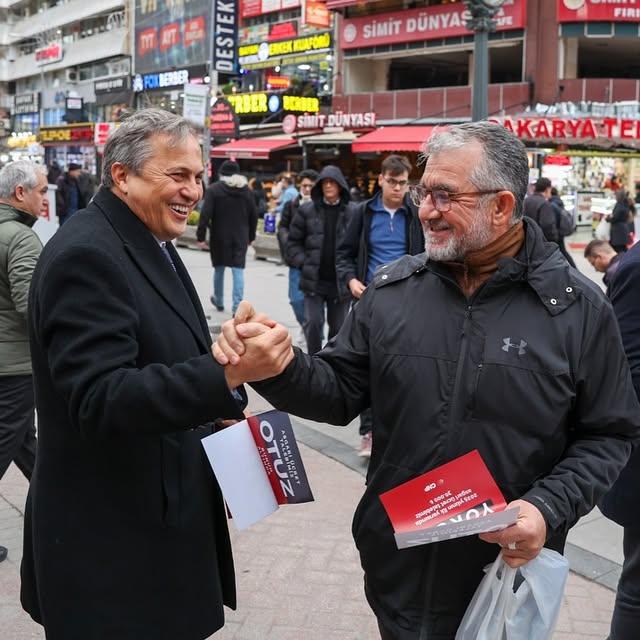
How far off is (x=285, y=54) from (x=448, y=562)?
1428 inches

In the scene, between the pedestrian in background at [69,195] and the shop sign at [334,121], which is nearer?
the pedestrian in background at [69,195]

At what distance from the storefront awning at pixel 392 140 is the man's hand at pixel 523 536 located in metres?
21.8

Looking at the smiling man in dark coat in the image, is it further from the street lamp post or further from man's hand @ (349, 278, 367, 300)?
the street lamp post

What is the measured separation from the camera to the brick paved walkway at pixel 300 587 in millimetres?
3471

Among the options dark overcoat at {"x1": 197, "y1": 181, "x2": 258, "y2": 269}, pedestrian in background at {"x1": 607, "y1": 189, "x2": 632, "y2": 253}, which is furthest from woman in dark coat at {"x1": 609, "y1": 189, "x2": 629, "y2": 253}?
dark overcoat at {"x1": 197, "y1": 181, "x2": 258, "y2": 269}

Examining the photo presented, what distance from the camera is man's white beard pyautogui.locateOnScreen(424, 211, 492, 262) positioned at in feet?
6.83

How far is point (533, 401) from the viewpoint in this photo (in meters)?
1.99

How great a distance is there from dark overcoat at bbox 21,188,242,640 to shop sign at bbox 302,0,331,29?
31.8 m

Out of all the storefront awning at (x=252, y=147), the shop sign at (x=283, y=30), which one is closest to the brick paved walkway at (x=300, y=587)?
the storefront awning at (x=252, y=147)

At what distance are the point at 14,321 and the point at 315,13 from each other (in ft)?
101

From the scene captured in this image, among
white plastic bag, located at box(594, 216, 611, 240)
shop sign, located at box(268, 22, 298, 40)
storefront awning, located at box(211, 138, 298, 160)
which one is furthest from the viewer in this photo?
shop sign, located at box(268, 22, 298, 40)

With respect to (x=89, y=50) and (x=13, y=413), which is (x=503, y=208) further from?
(x=89, y=50)

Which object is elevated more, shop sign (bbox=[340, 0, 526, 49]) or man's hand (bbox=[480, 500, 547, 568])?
shop sign (bbox=[340, 0, 526, 49])

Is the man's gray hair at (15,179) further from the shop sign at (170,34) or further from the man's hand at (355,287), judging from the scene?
the shop sign at (170,34)
